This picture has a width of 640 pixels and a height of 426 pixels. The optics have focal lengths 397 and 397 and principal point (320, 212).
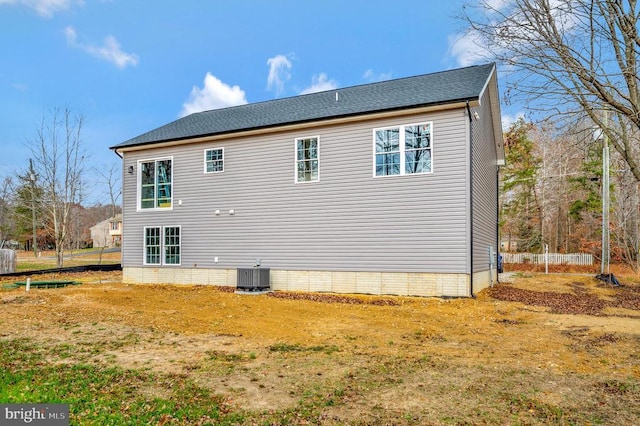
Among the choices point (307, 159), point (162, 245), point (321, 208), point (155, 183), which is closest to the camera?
point (321, 208)

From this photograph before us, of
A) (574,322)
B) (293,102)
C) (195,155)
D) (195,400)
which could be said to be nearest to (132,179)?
(195,155)

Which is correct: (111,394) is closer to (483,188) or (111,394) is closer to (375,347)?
(375,347)

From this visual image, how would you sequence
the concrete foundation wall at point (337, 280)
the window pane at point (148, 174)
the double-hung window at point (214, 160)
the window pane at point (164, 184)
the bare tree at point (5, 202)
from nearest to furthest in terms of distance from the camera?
the concrete foundation wall at point (337, 280), the double-hung window at point (214, 160), the window pane at point (164, 184), the window pane at point (148, 174), the bare tree at point (5, 202)

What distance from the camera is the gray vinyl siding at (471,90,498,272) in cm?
1178

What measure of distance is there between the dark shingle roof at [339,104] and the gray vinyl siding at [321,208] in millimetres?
432

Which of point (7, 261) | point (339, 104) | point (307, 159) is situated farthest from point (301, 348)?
point (7, 261)

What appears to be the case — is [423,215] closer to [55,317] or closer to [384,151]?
[384,151]

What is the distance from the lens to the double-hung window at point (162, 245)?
14.7 metres

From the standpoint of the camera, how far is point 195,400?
381cm

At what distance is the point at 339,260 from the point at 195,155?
6719 mm

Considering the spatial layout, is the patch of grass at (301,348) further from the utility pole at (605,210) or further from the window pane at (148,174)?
the utility pole at (605,210)

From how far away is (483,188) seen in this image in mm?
13438

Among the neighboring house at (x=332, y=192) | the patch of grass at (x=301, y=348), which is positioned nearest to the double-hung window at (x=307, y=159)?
the neighboring house at (x=332, y=192)

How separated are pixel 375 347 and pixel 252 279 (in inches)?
267
